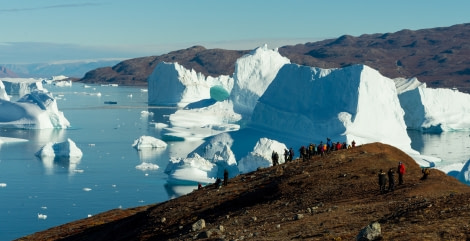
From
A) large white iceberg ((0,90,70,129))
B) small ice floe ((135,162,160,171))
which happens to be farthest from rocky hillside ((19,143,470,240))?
large white iceberg ((0,90,70,129))

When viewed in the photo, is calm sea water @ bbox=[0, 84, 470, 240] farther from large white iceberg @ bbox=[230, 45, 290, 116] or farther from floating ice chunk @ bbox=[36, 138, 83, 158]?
large white iceberg @ bbox=[230, 45, 290, 116]

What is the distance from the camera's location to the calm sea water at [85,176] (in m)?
27.3

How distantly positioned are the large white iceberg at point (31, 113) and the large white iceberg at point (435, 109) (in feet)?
90.7

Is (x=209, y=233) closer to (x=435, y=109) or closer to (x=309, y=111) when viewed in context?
(x=309, y=111)

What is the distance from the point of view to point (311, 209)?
13352mm

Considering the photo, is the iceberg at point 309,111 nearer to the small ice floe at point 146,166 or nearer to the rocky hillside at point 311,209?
the small ice floe at point 146,166

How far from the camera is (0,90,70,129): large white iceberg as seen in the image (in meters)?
56.2

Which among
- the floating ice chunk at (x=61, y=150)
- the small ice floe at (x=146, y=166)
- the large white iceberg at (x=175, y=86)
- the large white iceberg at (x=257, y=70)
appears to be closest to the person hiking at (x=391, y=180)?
the small ice floe at (x=146, y=166)

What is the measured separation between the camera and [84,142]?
48.8 meters

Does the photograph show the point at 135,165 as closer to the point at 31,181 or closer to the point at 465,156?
the point at 31,181

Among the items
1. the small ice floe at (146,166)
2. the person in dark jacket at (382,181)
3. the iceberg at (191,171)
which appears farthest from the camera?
the small ice floe at (146,166)

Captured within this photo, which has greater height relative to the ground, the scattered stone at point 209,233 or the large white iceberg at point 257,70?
the large white iceberg at point 257,70

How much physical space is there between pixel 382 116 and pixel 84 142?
20.2 metres

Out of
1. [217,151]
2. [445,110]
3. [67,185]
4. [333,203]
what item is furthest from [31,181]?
[445,110]
